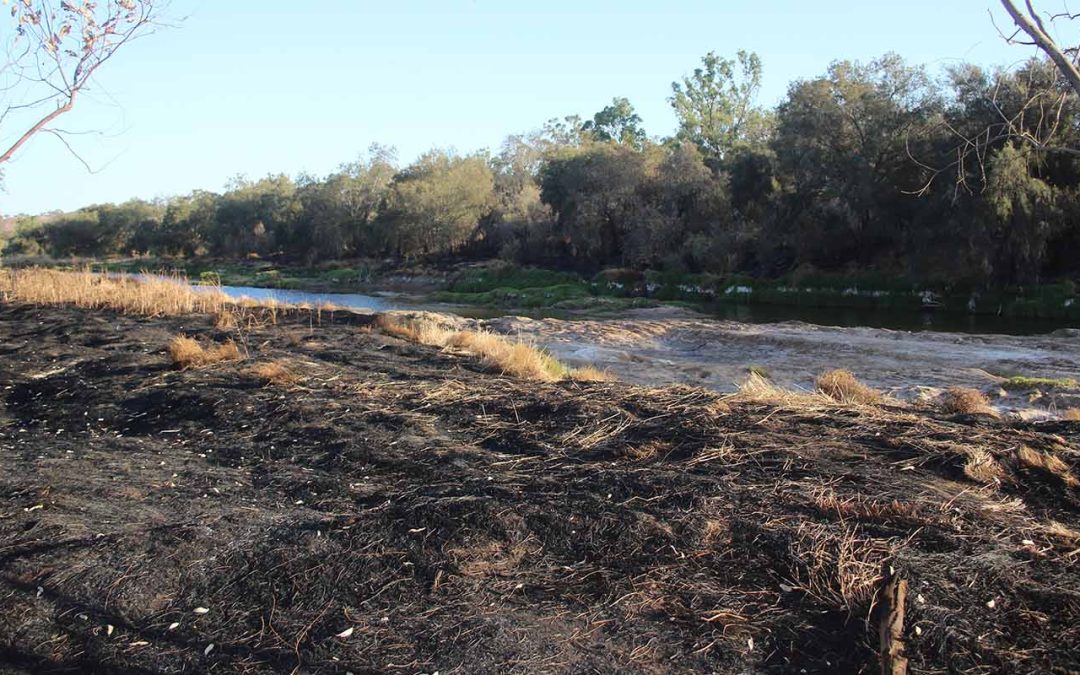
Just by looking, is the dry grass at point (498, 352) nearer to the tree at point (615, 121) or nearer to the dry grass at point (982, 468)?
the dry grass at point (982, 468)

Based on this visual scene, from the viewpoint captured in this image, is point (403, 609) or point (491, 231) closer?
point (403, 609)

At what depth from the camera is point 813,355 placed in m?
21.9

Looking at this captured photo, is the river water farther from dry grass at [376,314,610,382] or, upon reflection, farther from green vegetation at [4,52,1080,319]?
dry grass at [376,314,610,382]

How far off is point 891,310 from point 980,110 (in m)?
8.75

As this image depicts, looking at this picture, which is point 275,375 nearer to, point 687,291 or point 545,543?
point 545,543

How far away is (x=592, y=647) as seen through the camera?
13.1ft

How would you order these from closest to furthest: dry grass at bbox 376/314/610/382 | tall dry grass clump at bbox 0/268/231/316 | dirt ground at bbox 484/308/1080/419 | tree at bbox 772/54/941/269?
1. dry grass at bbox 376/314/610/382
2. dirt ground at bbox 484/308/1080/419
3. tall dry grass clump at bbox 0/268/231/316
4. tree at bbox 772/54/941/269

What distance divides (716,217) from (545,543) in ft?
158

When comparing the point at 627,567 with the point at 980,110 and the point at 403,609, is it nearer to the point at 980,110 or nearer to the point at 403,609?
the point at 403,609

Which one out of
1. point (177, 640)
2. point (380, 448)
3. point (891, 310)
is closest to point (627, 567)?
point (177, 640)

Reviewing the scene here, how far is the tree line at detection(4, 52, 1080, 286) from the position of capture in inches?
1291

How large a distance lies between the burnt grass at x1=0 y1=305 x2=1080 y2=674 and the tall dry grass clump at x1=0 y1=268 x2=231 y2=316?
11239 millimetres

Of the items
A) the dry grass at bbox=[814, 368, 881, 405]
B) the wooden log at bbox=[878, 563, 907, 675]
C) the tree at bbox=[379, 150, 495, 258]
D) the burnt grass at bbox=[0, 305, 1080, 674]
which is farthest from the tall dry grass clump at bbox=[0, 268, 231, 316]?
the tree at bbox=[379, 150, 495, 258]

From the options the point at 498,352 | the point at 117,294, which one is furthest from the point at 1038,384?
the point at 117,294
